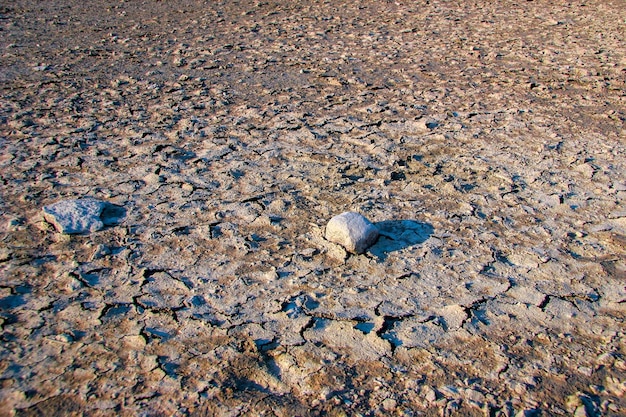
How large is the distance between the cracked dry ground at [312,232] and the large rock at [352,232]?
57mm

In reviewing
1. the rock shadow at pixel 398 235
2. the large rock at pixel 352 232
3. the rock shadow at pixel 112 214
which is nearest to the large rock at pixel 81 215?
the rock shadow at pixel 112 214

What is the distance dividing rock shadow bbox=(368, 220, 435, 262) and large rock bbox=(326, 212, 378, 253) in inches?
1.9

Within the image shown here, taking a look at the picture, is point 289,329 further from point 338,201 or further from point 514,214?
point 514,214

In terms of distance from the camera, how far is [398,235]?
231cm

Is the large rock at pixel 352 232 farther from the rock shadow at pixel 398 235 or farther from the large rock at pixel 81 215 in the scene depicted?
the large rock at pixel 81 215

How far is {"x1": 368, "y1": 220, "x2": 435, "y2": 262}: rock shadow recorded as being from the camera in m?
2.22

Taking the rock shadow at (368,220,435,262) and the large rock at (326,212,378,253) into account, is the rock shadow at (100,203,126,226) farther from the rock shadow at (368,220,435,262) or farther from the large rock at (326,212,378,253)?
the rock shadow at (368,220,435,262)

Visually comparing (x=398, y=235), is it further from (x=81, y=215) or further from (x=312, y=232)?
(x=81, y=215)

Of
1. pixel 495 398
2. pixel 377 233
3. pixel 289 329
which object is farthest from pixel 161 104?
pixel 495 398

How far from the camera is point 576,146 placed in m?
3.06

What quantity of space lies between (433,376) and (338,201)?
1062 mm

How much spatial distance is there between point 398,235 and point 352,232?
24cm

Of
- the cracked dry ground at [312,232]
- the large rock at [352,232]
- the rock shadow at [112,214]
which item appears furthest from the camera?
the rock shadow at [112,214]

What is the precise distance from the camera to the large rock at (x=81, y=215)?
2.26 metres
